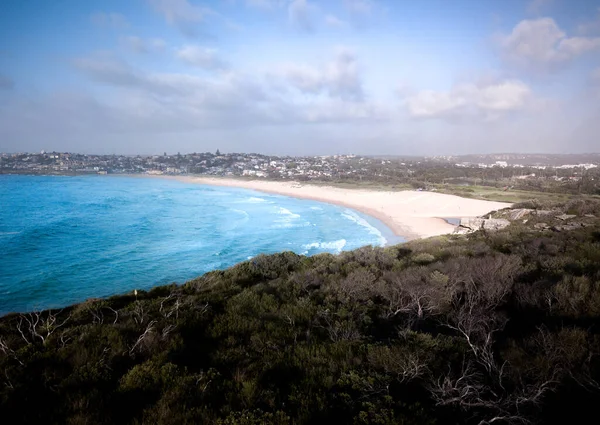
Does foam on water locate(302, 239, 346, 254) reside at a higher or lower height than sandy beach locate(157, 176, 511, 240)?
lower

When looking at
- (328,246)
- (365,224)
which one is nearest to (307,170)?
(365,224)

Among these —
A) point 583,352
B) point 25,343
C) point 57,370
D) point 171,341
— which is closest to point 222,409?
point 171,341

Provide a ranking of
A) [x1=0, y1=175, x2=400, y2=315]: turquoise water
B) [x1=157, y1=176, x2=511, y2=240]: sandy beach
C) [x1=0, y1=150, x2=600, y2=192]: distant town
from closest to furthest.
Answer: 1. [x1=0, y1=175, x2=400, y2=315]: turquoise water
2. [x1=157, y1=176, x2=511, y2=240]: sandy beach
3. [x1=0, y1=150, x2=600, y2=192]: distant town

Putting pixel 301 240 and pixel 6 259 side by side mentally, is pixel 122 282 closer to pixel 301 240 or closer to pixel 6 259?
pixel 6 259

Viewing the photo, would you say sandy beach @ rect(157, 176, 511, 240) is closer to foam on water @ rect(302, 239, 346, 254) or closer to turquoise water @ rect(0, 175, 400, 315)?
turquoise water @ rect(0, 175, 400, 315)

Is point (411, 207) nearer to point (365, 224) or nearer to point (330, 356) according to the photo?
point (365, 224)

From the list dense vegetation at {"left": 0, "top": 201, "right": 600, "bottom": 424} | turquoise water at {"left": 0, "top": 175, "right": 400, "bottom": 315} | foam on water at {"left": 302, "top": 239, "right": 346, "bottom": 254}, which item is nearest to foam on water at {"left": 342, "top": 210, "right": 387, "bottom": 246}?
turquoise water at {"left": 0, "top": 175, "right": 400, "bottom": 315}

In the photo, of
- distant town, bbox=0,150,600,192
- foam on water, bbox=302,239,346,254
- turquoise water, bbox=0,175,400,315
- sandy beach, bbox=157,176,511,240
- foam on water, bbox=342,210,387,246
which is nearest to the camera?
turquoise water, bbox=0,175,400,315

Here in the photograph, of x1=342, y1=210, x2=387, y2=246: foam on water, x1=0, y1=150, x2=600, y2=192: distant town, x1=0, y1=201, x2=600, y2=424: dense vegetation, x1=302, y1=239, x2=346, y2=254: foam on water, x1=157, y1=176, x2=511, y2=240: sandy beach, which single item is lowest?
x1=302, y1=239, x2=346, y2=254: foam on water
